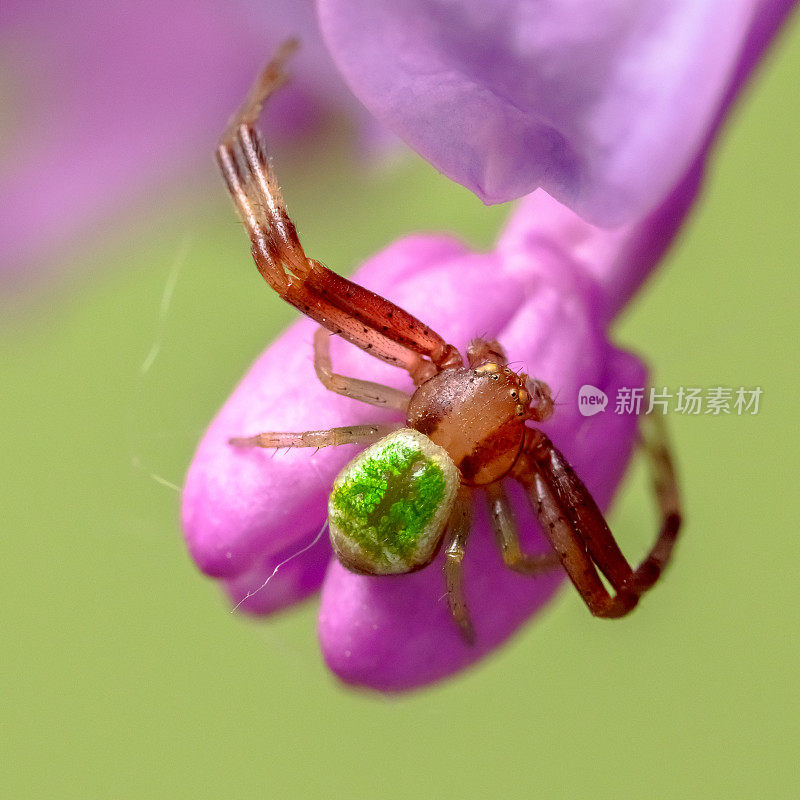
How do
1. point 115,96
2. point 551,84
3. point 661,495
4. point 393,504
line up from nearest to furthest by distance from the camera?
1. point 551,84
2. point 393,504
3. point 661,495
4. point 115,96

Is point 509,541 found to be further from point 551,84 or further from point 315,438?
point 551,84

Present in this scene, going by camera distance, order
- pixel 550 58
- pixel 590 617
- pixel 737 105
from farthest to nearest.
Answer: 1. pixel 590 617
2. pixel 737 105
3. pixel 550 58

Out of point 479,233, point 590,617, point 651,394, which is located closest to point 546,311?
point 651,394

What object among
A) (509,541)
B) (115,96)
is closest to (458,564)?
(509,541)

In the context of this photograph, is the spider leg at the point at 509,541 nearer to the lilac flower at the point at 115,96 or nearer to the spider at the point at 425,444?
the spider at the point at 425,444

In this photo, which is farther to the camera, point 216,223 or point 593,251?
point 216,223

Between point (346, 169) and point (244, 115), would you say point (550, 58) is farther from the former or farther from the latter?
point (346, 169)

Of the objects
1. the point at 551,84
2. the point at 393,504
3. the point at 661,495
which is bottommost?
the point at 661,495
